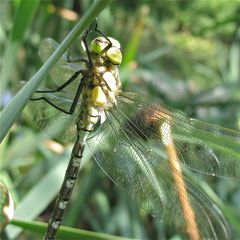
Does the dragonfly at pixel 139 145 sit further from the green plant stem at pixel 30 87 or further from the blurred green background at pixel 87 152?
the green plant stem at pixel 30 87

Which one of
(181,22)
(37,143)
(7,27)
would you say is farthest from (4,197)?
(181,22)

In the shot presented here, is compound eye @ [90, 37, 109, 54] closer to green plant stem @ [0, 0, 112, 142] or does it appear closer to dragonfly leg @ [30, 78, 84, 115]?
dragonfly leg @ [30, 78, 84, 115]

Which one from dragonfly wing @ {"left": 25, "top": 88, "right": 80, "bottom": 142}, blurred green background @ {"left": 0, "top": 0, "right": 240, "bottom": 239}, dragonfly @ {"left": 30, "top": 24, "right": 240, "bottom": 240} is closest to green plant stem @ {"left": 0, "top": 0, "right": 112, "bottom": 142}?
dragonfly @ {"left": 30, "top": 24, "right": 240, "bottom": 240}

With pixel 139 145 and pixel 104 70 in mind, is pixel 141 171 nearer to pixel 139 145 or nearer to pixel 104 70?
pixel 139 145

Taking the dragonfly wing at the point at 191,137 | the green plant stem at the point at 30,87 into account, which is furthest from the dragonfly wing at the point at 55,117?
the green plant stem at the point at 30,87

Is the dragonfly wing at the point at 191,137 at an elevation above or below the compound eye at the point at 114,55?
below

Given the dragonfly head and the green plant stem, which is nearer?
the green plant stem
